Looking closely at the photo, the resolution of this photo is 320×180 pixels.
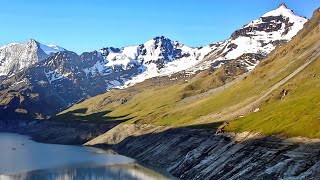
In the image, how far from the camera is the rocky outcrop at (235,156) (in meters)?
90.8

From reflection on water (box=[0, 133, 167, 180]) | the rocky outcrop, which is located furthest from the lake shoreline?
reflection on water (box=[0, 133, 167, 180])

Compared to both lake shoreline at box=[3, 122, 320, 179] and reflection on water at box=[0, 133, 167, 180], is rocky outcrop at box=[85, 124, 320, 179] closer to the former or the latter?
lake shoreline at box=[3, 122, 320, 179]

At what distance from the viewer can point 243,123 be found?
14962cm

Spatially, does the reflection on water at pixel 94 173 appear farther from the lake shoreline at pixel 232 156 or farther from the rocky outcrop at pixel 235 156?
the rocky outcrop at pixel 235 156

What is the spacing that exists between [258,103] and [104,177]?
76.9 meters

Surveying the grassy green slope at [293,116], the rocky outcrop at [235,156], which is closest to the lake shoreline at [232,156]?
the rocky outcrop at [235,156]

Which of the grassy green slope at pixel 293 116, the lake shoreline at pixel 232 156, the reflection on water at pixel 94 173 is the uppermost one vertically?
the grassy green slope at pixel 293 116

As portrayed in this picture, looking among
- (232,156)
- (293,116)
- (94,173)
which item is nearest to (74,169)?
(94,173)

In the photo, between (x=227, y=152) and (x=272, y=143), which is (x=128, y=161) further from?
(x=272, y=143)

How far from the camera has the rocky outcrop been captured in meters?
90.8

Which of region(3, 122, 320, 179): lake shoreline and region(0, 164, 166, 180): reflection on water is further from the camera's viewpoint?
region(0, 164, 166, 180): reflection on water

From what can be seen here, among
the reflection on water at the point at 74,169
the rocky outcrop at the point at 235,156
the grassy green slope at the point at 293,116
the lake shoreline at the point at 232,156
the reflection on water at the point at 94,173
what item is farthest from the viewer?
the reflection on water at the point at 74,169

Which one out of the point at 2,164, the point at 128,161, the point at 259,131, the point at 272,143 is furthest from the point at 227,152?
the point at 2,164

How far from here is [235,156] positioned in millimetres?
122062
